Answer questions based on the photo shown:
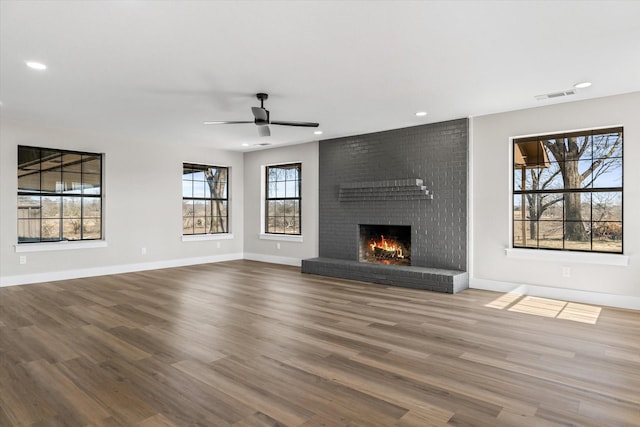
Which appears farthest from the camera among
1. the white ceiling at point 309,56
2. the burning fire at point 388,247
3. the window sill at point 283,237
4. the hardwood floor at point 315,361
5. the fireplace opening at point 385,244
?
the window sill at point 283,237

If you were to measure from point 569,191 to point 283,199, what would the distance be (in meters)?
5.20

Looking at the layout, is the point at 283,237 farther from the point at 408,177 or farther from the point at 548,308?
the point at 548,308

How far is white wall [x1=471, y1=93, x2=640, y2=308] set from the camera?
14.7ft

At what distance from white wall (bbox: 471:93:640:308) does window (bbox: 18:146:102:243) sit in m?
6.27

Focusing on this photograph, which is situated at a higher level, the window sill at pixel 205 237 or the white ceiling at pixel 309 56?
the white ceiling at pixel 309 56

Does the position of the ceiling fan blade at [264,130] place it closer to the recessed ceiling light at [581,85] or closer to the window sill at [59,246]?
the recessed ceiling light at [581,85]

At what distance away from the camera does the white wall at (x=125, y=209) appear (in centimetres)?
584

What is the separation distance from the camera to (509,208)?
5.38 meters

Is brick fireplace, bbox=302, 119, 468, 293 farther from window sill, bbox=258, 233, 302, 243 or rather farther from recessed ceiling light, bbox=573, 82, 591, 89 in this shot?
recessed ceiling light, bbox=573, 82, 591, 89

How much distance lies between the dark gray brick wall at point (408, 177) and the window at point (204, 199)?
2569 mm

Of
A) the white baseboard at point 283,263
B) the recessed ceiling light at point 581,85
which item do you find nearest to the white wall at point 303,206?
the white baseboard at point 283,263

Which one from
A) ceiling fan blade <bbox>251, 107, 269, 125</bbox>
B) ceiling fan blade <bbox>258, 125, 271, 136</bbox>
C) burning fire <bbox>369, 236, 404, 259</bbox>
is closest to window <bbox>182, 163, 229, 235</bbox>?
burning fire <bbox>369, 236, 404, 259</bbox>

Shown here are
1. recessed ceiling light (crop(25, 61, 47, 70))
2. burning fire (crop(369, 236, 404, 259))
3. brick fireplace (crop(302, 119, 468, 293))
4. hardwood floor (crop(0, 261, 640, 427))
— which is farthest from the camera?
burning fire (crop(369, 236, 404, 259))

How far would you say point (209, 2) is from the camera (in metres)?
2.57
